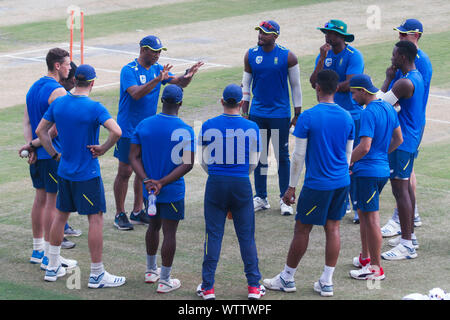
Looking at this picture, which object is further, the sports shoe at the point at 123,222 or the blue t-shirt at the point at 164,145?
the sports shoe at the point at 123,222

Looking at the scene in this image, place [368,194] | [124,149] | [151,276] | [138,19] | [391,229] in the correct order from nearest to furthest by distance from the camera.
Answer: [151,276]
[368,194]
[391,229]
[124,149]
[138,19]

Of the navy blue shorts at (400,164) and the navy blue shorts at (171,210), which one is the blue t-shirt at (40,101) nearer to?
the navy blue shorts at (171,210)

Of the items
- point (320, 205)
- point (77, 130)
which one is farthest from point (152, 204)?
point (320, 205)

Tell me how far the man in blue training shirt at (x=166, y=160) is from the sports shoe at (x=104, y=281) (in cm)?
52

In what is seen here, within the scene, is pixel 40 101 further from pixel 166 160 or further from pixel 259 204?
pixel 259 204

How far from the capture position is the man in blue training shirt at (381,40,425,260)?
9.86 m

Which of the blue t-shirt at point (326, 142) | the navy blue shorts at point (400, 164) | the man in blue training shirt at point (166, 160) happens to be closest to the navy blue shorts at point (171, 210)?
the man in blue training shirt at point (166, 160)

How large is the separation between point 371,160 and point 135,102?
11.7ft

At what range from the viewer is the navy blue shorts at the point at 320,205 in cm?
860

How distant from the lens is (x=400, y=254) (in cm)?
988

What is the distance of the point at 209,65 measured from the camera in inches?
864

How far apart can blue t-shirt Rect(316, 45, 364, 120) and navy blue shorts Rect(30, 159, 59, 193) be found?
4.15 metres

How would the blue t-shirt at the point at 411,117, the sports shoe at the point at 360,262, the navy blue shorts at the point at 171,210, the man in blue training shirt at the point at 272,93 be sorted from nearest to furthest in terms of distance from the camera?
the navy blue shorts at the point at 171,210 → the sports shoe at the point at 360,262 → the blue t-shirt at the point at 411,117 → the man in blue training shirt at the point at 272,93

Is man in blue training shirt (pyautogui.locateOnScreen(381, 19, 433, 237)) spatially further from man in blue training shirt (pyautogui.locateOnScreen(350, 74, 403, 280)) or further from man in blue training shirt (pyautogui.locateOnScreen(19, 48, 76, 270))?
man in blue training shirt (pyautogui.locateOnScreen(19, 48, 76, 270))
